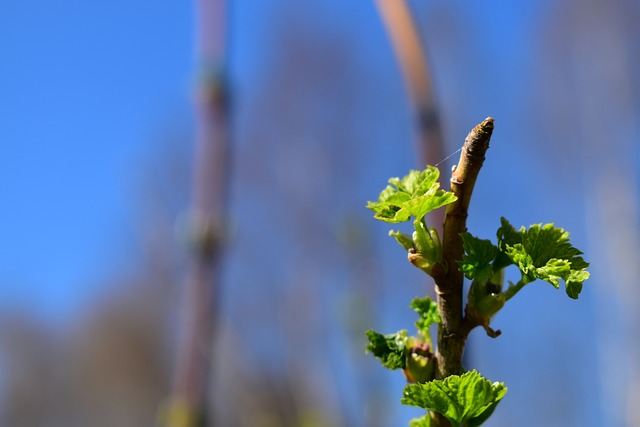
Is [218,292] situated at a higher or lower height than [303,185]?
lower

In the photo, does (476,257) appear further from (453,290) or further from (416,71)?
(416,71)

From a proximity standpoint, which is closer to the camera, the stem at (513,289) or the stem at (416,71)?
the stem at (513,289)

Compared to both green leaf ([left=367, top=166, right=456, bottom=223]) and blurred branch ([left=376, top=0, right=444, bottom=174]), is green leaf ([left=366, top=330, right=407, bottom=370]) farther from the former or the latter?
blurred branch ([left=376, top=0, right=444, bottom=174])

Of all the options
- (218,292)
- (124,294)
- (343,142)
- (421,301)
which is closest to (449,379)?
(421,301)

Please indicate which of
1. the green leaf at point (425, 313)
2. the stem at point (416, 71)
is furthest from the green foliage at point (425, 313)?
the stem at point (416, 71)

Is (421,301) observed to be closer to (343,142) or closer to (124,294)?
(343,142)

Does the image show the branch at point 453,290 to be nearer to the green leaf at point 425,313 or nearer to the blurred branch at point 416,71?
the green leaf at point 425,313
